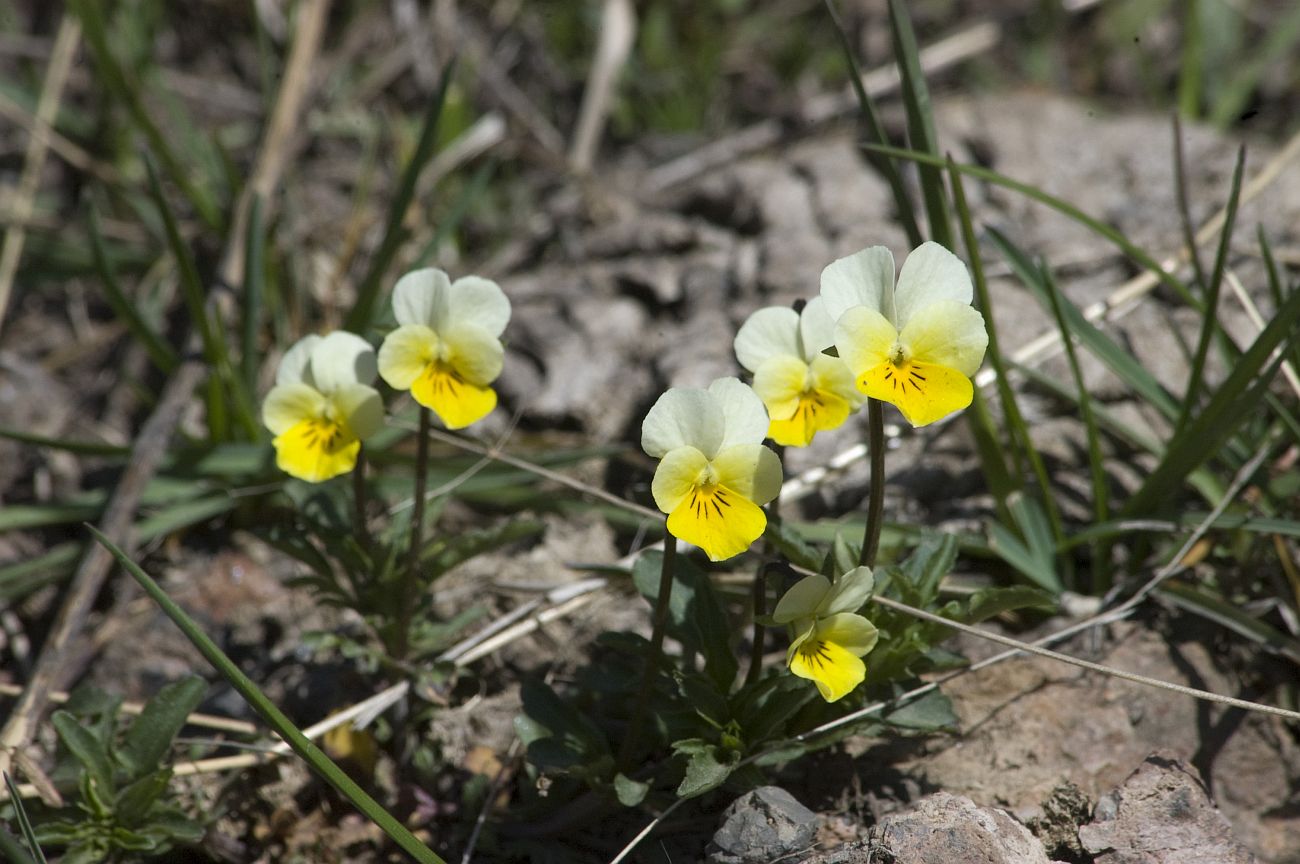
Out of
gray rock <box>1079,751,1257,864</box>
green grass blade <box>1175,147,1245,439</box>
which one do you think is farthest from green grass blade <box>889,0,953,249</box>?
gray rock <box>1079,751,1257,864</box>

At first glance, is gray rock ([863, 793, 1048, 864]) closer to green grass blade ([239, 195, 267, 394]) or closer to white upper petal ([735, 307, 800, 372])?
white upper petal ([735, 307, 800, 372])

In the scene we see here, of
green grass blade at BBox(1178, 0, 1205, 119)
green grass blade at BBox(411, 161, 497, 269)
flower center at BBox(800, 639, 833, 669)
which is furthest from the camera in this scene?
green grass blade at BBox(1178, 0, 1205, 119)

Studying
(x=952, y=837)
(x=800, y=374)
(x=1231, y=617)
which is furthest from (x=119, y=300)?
(x=1231, y=617)

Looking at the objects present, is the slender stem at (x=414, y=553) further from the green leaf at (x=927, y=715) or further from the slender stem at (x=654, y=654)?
the green leaf at (x=927, y=715)

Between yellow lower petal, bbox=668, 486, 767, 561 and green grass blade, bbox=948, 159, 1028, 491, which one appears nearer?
yellow lower petal, bbox=668, 486, 767, 561

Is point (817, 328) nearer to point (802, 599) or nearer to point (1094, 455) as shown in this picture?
point (802, 599)

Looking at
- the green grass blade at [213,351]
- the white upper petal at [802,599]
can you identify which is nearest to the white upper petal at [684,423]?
the white upper petal at [802,599]
